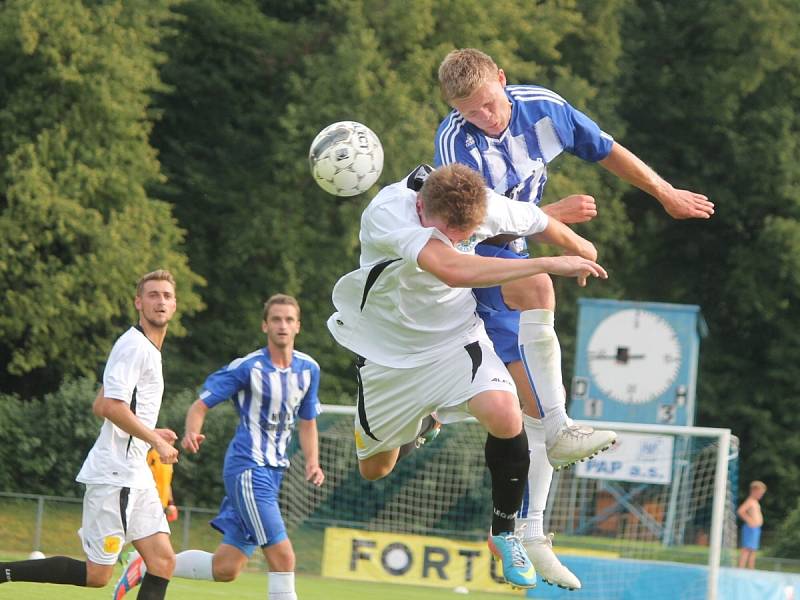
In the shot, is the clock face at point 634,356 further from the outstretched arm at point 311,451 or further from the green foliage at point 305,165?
the outstretched arm at point 311,451

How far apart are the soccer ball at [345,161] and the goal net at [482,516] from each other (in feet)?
29.2

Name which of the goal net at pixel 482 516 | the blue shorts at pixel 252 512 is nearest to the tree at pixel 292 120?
the goal net at pixel 482 516

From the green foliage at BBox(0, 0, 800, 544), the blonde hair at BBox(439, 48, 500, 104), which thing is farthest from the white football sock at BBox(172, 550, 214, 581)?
the green foliage at BBox(0, 0, 800, 544)

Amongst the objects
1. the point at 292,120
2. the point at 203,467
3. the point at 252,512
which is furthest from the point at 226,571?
the point at 292,120

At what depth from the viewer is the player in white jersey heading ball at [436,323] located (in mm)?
6477

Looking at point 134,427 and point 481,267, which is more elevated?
point 481,267

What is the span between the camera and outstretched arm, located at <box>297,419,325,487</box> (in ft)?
34.0

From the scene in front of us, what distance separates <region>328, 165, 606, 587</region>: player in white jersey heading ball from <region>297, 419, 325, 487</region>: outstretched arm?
3.03 metres

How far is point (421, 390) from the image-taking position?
7027 mm

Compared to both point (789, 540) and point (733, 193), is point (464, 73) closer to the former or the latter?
point (789, 540)

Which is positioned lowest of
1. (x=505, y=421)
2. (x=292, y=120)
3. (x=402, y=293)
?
(x=505, y=421)

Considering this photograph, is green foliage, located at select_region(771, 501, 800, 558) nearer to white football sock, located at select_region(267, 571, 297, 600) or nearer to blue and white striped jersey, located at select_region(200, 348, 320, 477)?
blue and white striped jersey, located at select_region(200, 348, 320, 477)

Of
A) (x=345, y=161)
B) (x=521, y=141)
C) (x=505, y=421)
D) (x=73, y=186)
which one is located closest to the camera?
(x=505, y=421)

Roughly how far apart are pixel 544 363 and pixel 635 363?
46.9 ft
